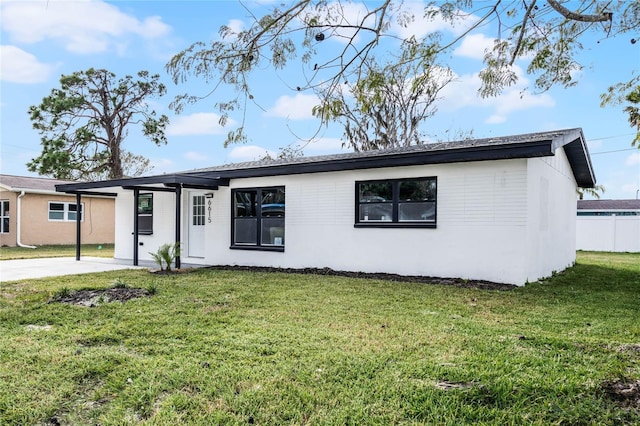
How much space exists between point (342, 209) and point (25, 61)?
10.7 metres

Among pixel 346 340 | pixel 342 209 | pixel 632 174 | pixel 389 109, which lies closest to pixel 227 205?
pixel 342 209

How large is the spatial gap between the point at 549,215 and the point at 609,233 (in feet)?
47.3

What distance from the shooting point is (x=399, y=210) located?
973 cm

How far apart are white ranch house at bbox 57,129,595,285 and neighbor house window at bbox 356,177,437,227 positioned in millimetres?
23

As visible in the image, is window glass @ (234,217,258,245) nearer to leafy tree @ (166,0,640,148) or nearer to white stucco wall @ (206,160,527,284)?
white stucco wall @ (206,160,527,284)

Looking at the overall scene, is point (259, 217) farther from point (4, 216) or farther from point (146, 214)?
point (4, 216)

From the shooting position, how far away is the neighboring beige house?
773 inches

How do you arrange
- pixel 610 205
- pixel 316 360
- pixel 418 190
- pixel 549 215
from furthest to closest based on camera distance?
pixel 610 205
pixel 549 215
pixel 418 190
pixel 316 360

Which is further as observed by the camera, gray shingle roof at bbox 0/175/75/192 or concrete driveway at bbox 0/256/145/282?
gray shingle roof at bbox 0/175/75/192

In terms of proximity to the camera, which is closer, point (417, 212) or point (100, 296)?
point (100, 296)

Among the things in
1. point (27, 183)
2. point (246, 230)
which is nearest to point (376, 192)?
point (246, 230)

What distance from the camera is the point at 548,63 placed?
249 inches

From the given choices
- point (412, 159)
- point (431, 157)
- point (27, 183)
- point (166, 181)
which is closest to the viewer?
point (431, 157)

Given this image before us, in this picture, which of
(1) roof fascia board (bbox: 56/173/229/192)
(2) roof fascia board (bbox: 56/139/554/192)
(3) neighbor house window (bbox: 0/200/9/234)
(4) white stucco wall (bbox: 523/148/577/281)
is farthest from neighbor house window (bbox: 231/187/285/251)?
(3) neighbor house window (bbox: 0/200/9/234)
